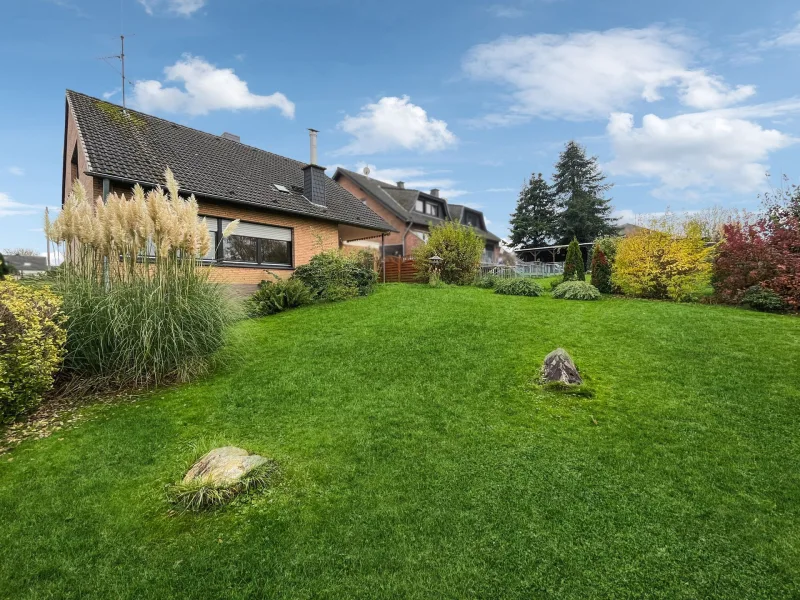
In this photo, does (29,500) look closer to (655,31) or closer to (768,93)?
(655,31)

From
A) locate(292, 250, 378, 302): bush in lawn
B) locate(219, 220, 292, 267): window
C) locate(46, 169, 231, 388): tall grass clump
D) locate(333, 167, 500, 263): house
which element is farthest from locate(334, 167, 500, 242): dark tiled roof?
locate(46, 169, 231, 388): tall grass clump

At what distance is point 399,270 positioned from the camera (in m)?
18.0

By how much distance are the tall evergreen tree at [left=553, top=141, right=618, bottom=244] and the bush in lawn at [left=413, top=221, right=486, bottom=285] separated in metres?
17.8

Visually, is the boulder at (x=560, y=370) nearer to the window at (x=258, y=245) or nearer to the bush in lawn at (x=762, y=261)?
the bush in lawn at (x=762, y=261)

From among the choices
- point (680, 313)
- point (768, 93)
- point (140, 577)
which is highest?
point (768, 93)

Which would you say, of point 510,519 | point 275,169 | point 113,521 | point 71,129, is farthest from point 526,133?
point 71,129

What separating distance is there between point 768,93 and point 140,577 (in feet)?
40.8

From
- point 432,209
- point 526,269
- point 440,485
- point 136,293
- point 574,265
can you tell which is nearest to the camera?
point 440,485

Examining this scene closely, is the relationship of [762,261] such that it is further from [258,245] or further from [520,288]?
[258,245]

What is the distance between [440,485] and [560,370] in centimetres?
258

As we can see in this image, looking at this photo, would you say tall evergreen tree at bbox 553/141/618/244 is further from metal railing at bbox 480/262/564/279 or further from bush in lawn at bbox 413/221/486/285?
bush in lawn at bbox 413/221/486/285

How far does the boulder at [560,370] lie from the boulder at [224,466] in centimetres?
345

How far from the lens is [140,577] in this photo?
7.68 ft

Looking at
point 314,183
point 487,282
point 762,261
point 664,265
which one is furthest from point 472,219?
point 762,261
